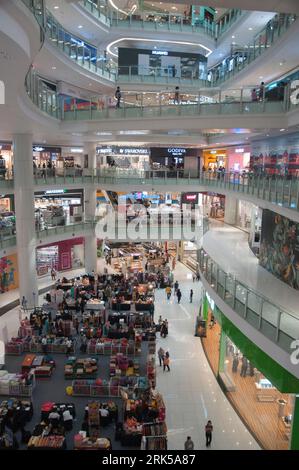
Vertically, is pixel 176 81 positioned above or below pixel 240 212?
above

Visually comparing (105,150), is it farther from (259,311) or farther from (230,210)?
(259,311)

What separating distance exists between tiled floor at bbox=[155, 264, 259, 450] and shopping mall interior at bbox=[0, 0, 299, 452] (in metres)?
0.06

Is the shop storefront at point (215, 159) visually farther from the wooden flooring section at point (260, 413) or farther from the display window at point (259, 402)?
the wooden flooring section at point (260, 413)

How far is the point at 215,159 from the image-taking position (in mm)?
30234

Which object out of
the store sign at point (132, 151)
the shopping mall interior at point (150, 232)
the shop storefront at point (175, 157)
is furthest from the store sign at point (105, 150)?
the shop storefront at point (175, 157)

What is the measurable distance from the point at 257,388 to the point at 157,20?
73.2 feet

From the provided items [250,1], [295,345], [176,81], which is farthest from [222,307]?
[176,81]

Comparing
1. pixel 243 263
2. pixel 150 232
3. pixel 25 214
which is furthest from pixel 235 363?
pixel 150 232

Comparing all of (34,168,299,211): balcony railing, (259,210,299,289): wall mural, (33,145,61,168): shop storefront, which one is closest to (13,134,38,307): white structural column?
(34,168,299,211): balcony railing

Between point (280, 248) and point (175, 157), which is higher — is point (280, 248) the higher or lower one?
the lower one

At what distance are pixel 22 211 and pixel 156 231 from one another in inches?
330

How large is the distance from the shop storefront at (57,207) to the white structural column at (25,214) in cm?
152

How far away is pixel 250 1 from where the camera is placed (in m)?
8.32

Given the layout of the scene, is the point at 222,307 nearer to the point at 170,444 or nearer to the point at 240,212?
the point at 170,444
